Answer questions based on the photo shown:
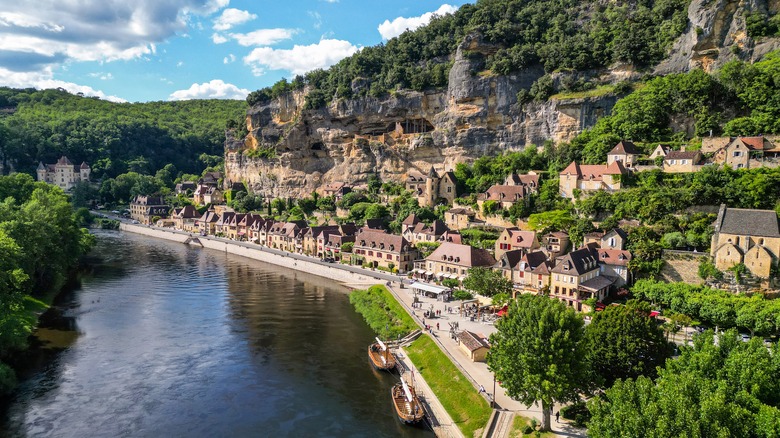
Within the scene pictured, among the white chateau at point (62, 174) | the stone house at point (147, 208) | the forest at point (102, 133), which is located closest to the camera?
the stone house at point (147, 208)

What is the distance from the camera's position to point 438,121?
234 feet

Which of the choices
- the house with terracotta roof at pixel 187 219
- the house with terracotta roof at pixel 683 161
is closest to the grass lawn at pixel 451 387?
the house with terracotta roof at pixel 683 161

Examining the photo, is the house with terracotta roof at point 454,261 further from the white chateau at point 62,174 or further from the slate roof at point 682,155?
the white chateau at point 62,174

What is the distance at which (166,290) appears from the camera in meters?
47.8

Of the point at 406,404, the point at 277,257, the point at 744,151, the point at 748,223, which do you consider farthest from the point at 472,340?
the point at 277,257

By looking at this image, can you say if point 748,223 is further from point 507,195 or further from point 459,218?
point 459,218

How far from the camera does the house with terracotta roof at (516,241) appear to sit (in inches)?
1774

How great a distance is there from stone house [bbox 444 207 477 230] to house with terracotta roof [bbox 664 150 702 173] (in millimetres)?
18893

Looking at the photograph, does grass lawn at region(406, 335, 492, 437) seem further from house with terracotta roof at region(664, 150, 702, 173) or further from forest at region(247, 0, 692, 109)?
forest at region(247, 0, 692, 109)

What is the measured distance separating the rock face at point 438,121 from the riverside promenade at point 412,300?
64.6ft

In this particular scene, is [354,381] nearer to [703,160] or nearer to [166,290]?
[166,290]

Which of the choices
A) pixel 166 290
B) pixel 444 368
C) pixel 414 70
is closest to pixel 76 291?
pixel 166 290

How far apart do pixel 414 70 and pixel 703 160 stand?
42013 millimetres

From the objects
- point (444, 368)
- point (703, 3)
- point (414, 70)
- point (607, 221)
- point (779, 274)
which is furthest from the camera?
point (414, 70)
